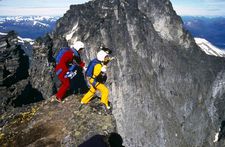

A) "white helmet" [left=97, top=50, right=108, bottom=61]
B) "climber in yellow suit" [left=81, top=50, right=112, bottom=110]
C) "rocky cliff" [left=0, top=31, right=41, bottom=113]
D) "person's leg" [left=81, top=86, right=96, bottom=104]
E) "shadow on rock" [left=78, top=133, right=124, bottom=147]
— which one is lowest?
A: "rocky cliff" [left=0, top=31, right=41, bottom=113]

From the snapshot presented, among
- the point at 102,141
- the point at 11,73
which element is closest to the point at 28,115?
the point at 102,141

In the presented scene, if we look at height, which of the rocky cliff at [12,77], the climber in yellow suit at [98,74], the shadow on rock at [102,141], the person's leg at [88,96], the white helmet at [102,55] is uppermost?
the white helmet at [102,55]

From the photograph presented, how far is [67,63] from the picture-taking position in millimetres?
27656

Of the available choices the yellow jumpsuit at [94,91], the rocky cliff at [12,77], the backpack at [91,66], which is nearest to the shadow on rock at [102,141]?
the yellow jumpsuit at [94,91]

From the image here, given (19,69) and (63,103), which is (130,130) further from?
(63,103)

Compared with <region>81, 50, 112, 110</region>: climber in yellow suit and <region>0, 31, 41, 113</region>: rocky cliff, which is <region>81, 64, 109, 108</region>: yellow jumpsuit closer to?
<region>81, 50, 112, 110</region>: climber in yellow suit

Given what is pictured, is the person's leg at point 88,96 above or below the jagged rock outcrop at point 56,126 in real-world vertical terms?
above

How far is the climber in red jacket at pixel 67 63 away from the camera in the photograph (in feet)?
87.3

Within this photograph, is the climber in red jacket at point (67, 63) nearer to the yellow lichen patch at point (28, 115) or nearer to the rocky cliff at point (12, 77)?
the yellow lichen patch at point (28, 115)

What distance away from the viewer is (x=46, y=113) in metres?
26.4

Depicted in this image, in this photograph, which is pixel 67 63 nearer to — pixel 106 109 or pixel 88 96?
pixel 88 96

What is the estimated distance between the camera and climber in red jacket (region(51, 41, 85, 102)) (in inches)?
1048

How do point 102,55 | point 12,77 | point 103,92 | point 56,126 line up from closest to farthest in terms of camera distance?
point 56,126, point 102,55, point 103,92, point 12,77

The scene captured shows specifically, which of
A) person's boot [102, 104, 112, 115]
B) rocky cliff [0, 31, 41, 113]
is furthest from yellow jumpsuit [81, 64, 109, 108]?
rocky cliff [0, 31, 41, 113]
